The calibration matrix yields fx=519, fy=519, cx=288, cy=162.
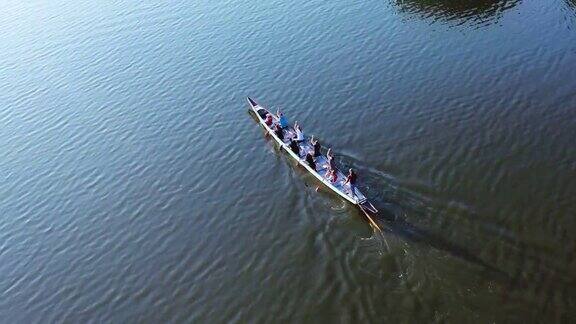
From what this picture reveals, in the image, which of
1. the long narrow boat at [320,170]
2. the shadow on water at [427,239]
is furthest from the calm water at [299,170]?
the long narrow boat at [320,170]

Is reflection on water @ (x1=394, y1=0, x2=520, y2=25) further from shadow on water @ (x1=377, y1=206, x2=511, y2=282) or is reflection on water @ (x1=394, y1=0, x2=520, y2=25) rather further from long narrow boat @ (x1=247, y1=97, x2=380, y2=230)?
shadow on water @ (x1=377, y1=206, x2=511, y2=282)

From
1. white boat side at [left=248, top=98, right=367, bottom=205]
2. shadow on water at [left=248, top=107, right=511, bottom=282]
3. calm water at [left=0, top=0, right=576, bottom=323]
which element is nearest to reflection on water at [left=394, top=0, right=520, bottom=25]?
calm water at [left=0, top=0, right=576, bottom=323]

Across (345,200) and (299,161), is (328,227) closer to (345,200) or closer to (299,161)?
(345,200)

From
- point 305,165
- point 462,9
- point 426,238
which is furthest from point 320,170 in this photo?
point 462,9

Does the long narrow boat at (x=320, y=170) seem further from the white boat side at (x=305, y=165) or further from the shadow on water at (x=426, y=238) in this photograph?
the shadow on water at (x=426, y=238)

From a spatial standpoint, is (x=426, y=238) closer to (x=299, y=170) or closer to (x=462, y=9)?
(x=299, y=170)

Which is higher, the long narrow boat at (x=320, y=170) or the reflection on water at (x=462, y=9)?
the long narrow boat at (x=320, y=170)
